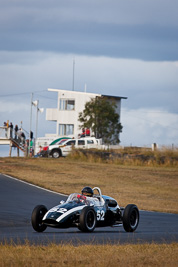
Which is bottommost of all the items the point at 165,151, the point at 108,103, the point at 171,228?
the point at 171,228

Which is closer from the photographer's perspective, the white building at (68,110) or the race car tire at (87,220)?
the race car tire at (87,220)

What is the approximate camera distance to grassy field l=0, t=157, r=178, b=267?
9.24 m

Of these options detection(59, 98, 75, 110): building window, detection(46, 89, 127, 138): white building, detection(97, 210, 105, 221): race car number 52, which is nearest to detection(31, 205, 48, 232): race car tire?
detection(97, 210, 105, 221): race car number 52

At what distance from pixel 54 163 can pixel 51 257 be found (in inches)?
1417

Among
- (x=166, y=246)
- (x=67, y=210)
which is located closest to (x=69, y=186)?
(x=67, y=210)

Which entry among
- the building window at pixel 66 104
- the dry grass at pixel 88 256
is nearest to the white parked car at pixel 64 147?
the building window at pixel 66 104

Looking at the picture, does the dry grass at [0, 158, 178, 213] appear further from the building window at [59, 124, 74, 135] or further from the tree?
the building window at [59, 124, 74, 135]

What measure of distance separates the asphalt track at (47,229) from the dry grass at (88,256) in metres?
1.22

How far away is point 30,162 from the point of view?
148 feet

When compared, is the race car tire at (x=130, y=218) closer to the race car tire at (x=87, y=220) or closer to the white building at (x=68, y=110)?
the race car tire at (x=87, y=220)

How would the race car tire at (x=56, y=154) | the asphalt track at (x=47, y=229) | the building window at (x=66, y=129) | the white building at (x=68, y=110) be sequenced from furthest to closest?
1. the building window at (x=66, y=129)
2. the white building at (x=68, y=110)
3. the race car tire at (x=56, y=154)
4. the asphalt track at (x=47, y=229)

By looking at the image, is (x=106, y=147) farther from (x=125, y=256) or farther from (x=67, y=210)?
(x=125, y=256)

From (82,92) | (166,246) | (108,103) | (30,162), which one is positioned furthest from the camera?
(82,92)

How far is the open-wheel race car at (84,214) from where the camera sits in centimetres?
1395
